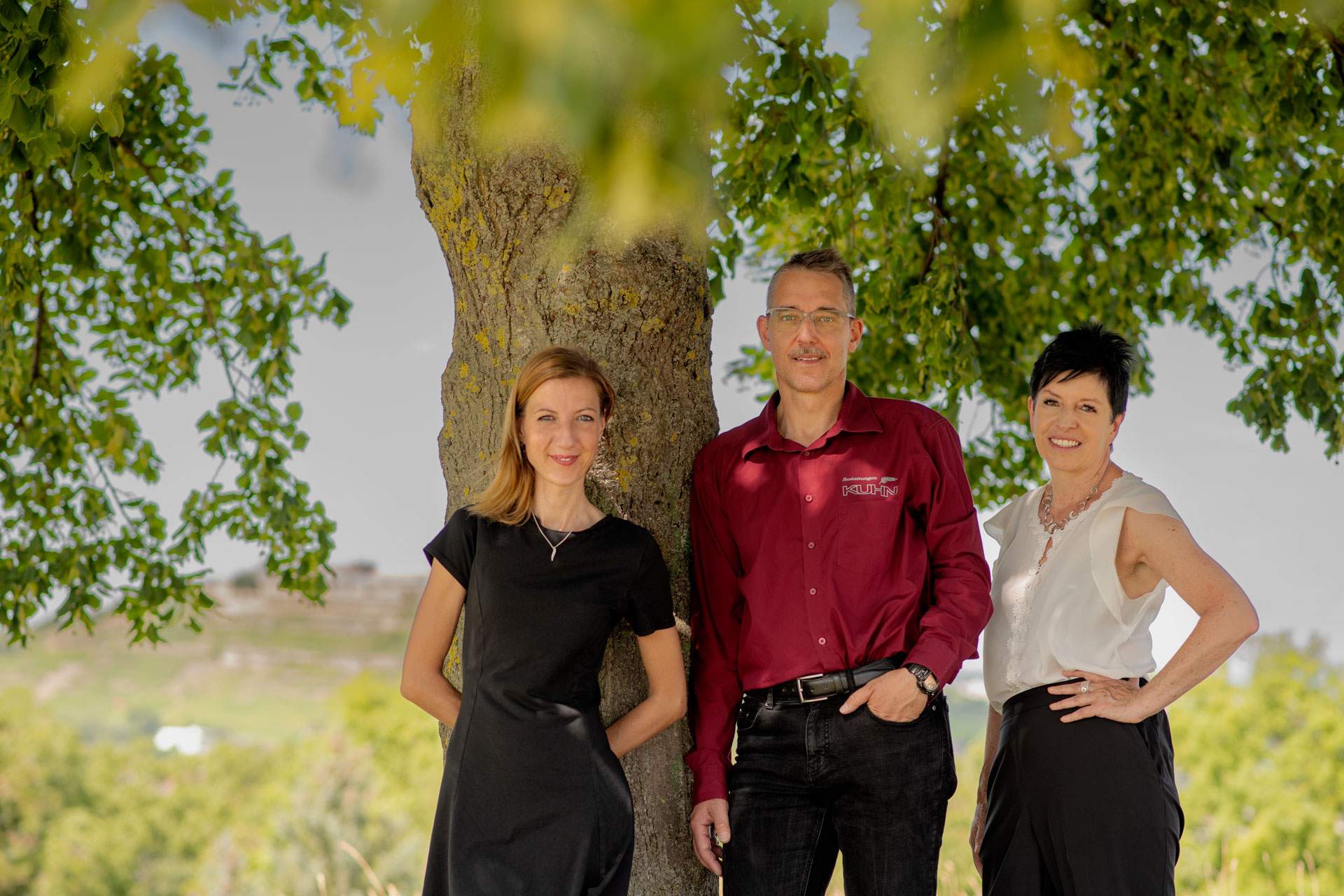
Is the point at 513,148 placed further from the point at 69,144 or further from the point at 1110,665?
the point at 69,144

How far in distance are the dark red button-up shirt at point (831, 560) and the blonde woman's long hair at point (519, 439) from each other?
468mm

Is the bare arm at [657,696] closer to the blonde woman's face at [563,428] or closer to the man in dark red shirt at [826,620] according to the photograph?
the man in dark red shirt at [826,620]

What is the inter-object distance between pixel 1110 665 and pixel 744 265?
5.43 m


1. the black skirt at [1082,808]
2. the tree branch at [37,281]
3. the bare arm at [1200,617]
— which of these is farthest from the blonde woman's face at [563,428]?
the tree branch at [37,281]

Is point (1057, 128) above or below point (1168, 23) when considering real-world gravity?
below

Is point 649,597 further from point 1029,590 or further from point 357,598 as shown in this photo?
point 357,598

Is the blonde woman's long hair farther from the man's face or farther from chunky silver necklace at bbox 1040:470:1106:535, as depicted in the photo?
chunky silver necklace at bbox 1040:470:1106:535

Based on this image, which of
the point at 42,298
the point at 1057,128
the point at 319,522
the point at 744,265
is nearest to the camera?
the point at 1057,128

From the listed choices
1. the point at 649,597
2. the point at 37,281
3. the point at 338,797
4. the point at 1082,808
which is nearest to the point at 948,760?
the point at 1082,808

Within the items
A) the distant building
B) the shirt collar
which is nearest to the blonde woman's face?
the shirt collar

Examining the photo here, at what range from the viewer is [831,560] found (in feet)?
9.84

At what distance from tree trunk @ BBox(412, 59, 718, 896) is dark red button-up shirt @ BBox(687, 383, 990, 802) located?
15 cm

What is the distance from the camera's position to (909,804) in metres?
2.87

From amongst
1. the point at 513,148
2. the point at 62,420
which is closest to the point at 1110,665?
the point at 513,148
